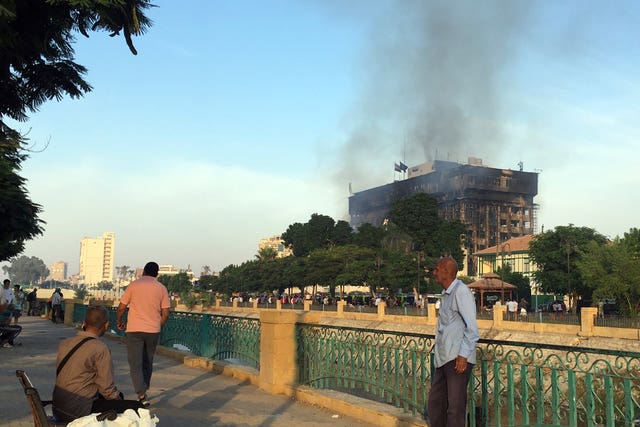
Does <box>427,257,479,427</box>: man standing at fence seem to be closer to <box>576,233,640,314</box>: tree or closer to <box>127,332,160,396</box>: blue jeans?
<box>127,332,160,396</box>: blue jeans

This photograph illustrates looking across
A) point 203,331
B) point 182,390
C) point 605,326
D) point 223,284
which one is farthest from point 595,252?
point 223,284

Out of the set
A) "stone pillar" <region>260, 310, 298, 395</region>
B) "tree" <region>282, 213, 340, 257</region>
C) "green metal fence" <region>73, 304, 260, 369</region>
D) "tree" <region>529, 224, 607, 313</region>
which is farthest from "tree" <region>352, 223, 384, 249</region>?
"stone pillar" <region>260, 310, 298, 395</region>

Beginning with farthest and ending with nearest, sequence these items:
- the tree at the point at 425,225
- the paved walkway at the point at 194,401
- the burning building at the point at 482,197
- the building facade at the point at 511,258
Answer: the burning building at the point at 482,197
the tree at the point at 425,225
the building facade at the point at 511,258
the paved walkway at the point at 194,401

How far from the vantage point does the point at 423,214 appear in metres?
88.6

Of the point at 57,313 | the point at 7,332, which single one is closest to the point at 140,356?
the point at 7,332

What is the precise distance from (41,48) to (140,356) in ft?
18.3

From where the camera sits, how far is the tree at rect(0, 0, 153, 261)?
8.90 m

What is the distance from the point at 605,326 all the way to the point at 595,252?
1622 cm

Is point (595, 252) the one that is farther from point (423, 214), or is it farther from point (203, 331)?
point (423, 214)

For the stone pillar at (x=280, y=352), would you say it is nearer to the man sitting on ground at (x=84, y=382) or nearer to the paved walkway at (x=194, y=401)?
the paved walkway at (x=194, y=401)

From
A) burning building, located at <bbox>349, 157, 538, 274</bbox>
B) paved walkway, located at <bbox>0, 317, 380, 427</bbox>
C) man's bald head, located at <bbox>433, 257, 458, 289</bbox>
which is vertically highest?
burning building, located at <bbox>349, 157, 538, 274</bbox>

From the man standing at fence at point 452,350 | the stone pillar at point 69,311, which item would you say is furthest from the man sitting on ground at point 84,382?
the stone pillar at point 69,311

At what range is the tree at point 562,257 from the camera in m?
54.9

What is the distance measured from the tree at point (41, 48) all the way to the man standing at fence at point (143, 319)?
306 centimetres
